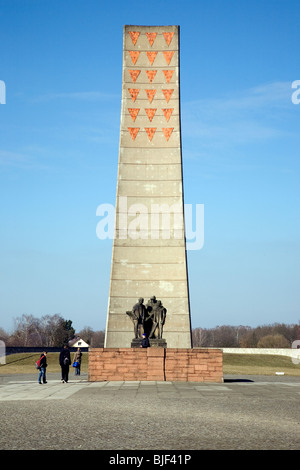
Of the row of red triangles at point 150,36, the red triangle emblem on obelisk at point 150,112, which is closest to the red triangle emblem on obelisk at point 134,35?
the row of red triangles at point 150,36

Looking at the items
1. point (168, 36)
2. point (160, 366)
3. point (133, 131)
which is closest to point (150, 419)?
point (160, 366)

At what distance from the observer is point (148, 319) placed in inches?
1088

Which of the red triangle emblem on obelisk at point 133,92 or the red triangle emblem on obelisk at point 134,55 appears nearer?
the red triangle emblem on obelisk at point 133,92

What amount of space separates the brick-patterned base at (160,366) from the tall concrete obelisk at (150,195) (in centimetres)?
1419

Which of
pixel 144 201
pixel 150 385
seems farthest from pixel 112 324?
pixel 150 385

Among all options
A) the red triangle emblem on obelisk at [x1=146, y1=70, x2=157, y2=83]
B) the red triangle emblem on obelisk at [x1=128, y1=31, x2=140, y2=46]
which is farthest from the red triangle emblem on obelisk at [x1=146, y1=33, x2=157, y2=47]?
the red triangle emblem on obelisk at [x1=146, y1=70, x2=157, y2=83]

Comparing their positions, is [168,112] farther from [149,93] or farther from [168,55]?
[168,55]

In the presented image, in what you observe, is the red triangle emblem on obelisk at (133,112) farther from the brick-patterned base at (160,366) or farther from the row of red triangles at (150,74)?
the brick-patterned base at (160,366)

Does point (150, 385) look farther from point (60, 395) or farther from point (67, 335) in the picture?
point (67, 335)

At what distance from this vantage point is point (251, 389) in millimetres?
20953

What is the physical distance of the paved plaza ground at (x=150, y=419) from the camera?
29.6ft

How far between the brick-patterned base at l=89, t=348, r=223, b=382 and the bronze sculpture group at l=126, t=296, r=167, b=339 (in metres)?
2.66

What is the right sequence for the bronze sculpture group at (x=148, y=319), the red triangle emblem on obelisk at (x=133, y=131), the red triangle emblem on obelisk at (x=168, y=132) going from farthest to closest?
1. the red triangle emblem on obelisk at (x=133, y=131)
2. the red triangle emblem on obelisk at (x=168, y=132)
3. the bronze sculpture group at (x=148, y=319)

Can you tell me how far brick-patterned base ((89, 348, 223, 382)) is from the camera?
960 inches
